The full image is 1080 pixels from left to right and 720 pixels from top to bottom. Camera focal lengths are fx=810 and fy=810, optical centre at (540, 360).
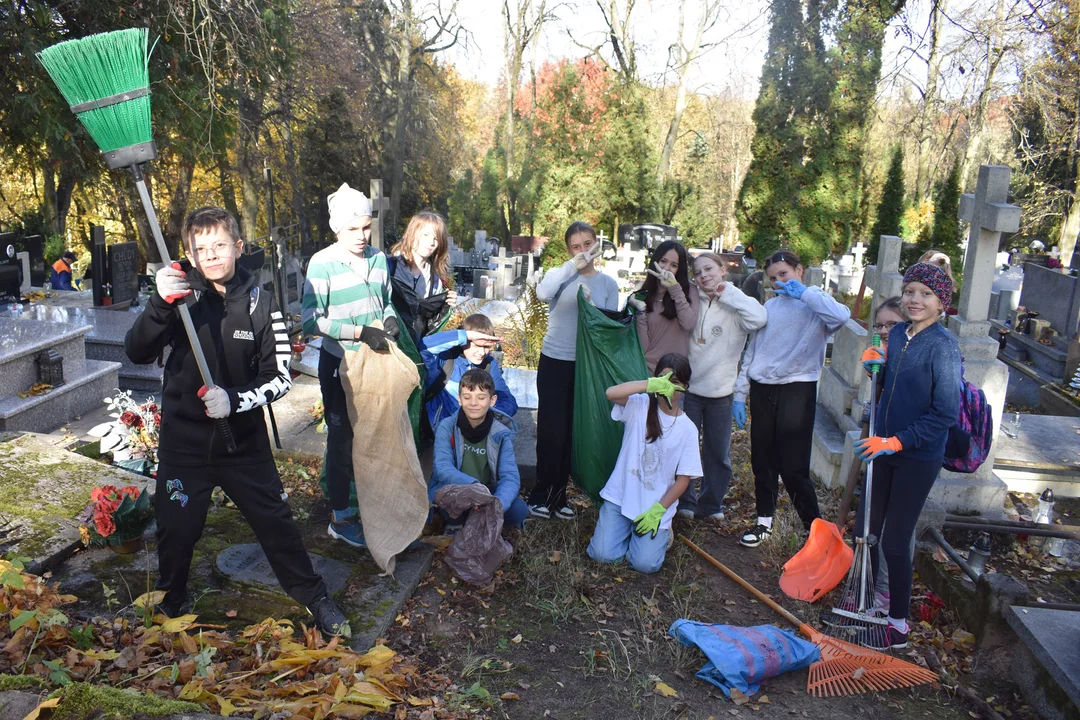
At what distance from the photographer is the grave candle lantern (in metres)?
6.13

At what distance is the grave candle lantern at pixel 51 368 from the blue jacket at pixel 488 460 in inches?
145

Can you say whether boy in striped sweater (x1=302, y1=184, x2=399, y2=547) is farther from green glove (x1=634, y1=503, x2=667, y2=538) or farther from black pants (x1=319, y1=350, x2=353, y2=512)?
green glove (x1=634, y1=503, x2=667, y2=538)

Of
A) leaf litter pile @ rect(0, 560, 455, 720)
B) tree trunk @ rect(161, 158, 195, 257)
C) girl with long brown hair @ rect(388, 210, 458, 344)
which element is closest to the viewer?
leaf litter pile @ rect(0, 560, 455, 720)

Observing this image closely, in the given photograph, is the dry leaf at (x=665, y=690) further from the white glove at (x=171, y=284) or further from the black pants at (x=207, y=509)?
the white glove at (x=171, y=284)

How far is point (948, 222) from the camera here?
654 inches

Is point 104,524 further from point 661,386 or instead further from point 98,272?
point 98,272

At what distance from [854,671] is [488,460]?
1.98 meters

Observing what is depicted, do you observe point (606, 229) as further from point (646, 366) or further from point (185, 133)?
point (646, 366)

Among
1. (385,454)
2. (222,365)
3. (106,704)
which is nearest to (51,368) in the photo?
(385,454)

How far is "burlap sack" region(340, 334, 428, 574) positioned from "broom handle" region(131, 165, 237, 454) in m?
0.97

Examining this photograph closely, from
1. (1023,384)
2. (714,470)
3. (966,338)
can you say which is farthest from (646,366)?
(1023,384)

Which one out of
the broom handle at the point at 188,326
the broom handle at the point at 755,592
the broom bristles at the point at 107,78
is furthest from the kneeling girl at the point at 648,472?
the broom bristles at the point at 107,78

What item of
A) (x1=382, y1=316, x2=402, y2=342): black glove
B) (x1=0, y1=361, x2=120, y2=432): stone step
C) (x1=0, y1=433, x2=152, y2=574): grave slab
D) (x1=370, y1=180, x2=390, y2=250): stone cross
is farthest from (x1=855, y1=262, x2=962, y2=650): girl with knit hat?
(x1=0, y1=361, x2=120, y2=432): stone step

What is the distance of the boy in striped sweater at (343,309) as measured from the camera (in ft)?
12.3
